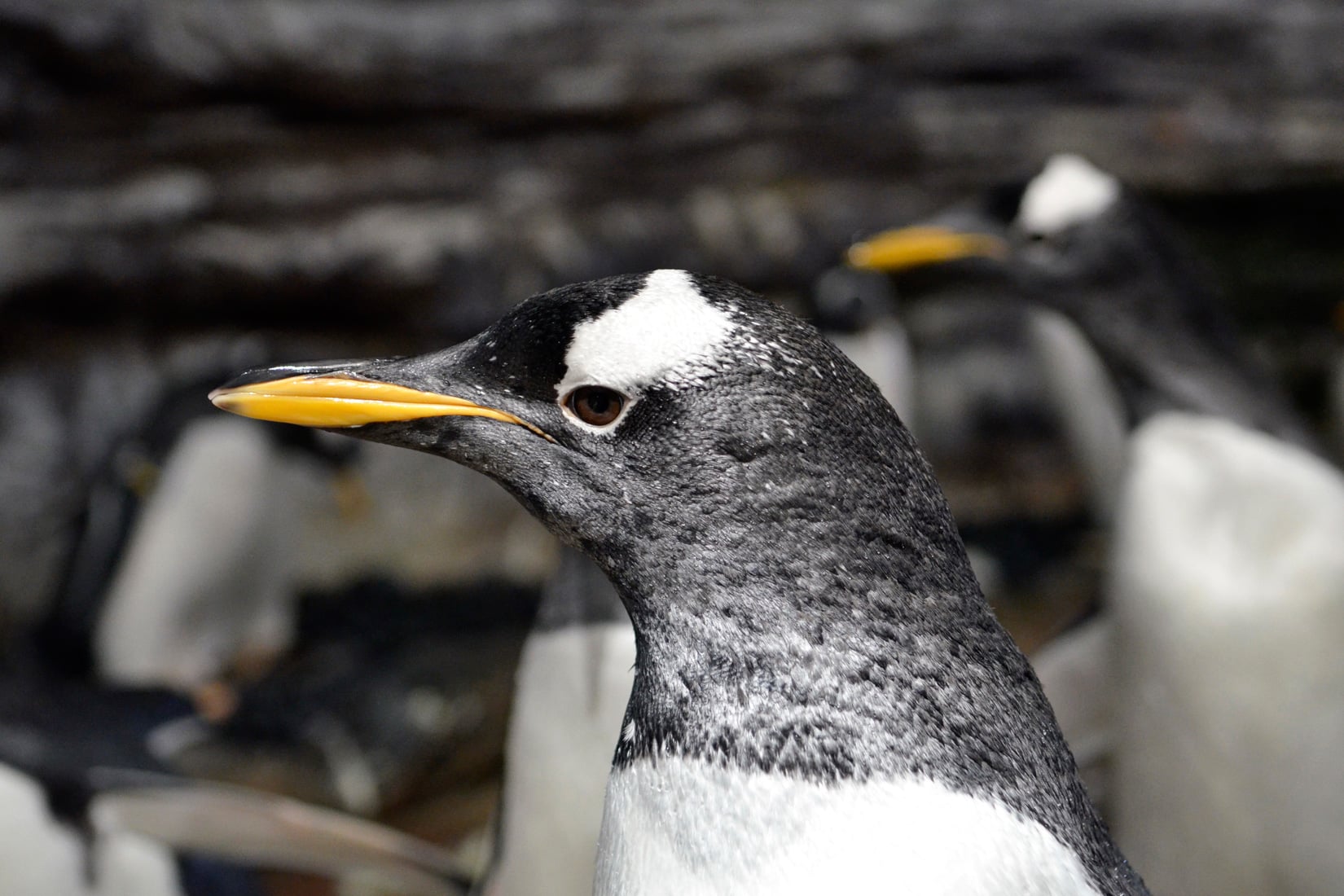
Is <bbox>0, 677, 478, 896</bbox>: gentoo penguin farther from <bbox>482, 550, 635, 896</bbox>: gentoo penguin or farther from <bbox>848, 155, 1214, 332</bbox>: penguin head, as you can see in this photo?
<bbox>848, 155, 1214, 332</bbox>: penguin head

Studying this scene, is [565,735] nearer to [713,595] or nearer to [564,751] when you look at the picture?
[564,751]

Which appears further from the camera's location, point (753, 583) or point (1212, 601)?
point (1212, 601)

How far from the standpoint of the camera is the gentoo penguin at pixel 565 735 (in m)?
1.94

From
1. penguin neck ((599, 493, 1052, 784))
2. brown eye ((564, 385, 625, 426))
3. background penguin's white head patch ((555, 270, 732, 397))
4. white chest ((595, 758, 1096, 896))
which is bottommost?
white chest ((595, 758, 1096, 896))

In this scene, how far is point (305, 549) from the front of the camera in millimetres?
4316

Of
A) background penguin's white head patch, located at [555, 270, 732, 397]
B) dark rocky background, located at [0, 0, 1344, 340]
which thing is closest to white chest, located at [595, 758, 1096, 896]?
background penguin's white head patch, located at [555, 270, 732, 397]

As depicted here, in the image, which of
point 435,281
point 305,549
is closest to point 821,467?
point 435,281

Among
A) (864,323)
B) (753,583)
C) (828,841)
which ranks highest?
(753,583)

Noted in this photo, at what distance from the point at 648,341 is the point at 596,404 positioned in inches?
3.0

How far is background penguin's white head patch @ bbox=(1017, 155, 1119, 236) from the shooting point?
240 centimetres

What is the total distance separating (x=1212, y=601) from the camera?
6.56 feet

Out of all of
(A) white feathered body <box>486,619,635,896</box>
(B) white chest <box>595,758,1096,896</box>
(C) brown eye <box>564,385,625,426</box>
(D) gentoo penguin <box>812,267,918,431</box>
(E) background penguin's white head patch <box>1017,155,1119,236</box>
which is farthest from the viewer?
(D) gentoo penguin <box>812,267,918,431</box>

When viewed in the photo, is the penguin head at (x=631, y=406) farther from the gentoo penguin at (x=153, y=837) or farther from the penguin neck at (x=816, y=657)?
the gentoo penguin at (x=153, y=837)

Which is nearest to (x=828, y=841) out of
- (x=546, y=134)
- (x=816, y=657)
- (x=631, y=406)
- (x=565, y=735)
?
(x=816, y=657)
